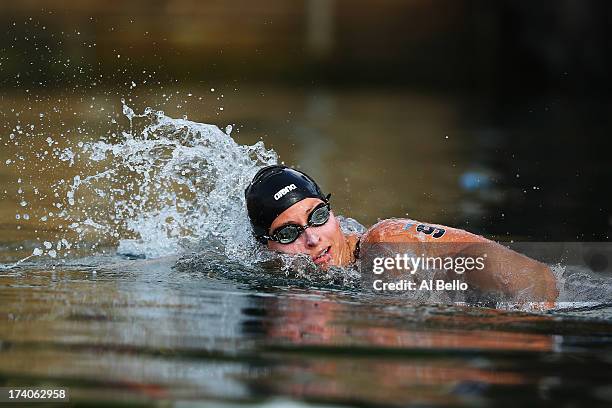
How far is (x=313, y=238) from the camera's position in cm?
820

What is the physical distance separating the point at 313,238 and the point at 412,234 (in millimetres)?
648

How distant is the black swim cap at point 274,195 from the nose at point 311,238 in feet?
0.83

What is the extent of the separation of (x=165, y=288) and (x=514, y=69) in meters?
27.0

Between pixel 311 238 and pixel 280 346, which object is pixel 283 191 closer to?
pixel 311 238

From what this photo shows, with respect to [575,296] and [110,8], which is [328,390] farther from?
[110,8]

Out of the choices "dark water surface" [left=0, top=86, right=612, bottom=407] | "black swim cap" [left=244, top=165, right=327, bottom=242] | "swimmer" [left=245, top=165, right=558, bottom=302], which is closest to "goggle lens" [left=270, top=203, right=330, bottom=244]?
"swimmer" [left=245, top=165, right=558, bottom=302]

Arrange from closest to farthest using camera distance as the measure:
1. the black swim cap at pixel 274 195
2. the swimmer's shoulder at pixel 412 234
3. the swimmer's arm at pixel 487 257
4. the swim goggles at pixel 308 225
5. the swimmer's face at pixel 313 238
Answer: the swimmer's arm at pixel 487 257 → the swimmer's shoulder at pixel 412 234 → the swimmer's face at pixel 313 238 → the swim goggles at pixel 308 225 → the black swim cap at pixel 274 195

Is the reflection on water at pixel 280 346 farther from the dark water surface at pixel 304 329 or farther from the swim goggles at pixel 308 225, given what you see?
the swim goggles at pixel 308 225

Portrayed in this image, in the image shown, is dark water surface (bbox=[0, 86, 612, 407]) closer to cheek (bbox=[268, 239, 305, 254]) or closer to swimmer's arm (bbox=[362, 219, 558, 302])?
cheek (bbox=[268, 239, 305, 254])

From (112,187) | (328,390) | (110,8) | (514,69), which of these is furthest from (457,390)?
(110,8)

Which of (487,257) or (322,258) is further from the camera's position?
(322,258)

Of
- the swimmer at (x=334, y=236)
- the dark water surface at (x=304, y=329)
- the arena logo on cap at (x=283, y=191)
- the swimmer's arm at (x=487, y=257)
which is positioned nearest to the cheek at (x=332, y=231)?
the swimmer at (x=334, y=236)

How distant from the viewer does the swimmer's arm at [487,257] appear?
773 cm

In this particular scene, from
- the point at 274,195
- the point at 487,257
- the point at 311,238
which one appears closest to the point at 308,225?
the point at 311,238
